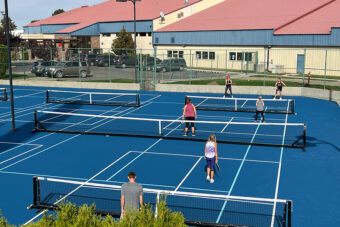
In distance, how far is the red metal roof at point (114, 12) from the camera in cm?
7131

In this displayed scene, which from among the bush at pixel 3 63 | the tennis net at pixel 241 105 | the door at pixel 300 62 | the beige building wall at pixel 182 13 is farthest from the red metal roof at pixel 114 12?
the tennis net at pixel 241 105

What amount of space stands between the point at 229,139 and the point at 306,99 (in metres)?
15.3

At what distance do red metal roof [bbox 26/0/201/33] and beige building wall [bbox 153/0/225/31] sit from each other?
0.65 m

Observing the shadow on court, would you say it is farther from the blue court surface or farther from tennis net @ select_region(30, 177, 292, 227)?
tennis net @ select_region(30, 177, 292, 227)

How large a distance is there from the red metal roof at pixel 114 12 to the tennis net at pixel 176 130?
4710 cm

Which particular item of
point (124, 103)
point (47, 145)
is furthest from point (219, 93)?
point (47, 145)

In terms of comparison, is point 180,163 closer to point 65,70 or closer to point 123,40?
point 65,70

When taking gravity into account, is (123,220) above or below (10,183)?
above

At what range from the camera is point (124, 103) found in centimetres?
2994

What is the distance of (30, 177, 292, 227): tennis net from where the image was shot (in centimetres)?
1059

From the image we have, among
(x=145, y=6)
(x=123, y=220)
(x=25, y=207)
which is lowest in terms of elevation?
(x=25, y=207)

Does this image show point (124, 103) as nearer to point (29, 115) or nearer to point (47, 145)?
point (29, 115)

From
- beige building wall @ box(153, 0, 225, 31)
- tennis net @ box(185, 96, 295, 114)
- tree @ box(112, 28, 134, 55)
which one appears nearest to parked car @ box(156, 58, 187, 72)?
tennis net @ box(185, 96, 295, 114)

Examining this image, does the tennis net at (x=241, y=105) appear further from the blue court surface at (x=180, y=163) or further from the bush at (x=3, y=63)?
the bush at (x=3, y=63)
